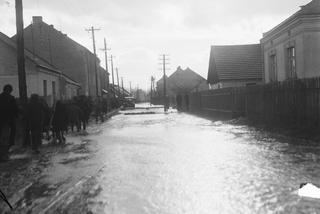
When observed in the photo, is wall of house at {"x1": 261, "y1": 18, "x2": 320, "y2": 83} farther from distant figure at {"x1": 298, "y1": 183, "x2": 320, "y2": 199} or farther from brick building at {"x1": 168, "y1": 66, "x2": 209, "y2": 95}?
brick building at {"x1": 168, "y1": 66, "x2": 209, "y2": 95}

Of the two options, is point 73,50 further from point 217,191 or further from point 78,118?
point 217,191

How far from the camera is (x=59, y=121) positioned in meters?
15.5

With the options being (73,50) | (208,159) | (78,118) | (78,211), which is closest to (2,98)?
(208,159)

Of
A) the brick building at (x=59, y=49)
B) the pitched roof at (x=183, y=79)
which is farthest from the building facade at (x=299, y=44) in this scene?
the pitched roof at (x=183, y=79)

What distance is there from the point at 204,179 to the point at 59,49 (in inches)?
2019

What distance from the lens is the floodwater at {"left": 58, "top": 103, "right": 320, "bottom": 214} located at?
19.2ft

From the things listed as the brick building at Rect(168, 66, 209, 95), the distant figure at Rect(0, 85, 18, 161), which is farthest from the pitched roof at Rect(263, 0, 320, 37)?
the brick building at Rect(168, 66, 209, 95)

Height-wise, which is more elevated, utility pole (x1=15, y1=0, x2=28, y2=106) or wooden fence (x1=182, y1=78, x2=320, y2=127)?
utility pole (x1=15, y1=0, x2=28, y2=106)

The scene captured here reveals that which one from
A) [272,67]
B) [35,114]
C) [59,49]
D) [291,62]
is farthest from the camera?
[59,49]

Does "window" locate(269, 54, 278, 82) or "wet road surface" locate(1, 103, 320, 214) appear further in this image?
"window" locate(269, 54, 278, 82)

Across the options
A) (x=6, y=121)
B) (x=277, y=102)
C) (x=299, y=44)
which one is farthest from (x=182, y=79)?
(x=6, y=121)

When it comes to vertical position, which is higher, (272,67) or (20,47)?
(20,47)

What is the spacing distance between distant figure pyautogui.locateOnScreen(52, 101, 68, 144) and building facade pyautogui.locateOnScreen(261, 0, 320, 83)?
11392 millimetres

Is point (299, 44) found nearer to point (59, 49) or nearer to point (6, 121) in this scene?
point (6, 121)
